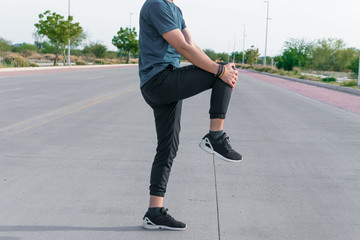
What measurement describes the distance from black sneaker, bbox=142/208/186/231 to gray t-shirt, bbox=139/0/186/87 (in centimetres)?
105

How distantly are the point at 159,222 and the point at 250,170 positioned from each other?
8.09ft

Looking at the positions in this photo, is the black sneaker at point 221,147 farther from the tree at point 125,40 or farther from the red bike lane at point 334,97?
the tree at point 125,40

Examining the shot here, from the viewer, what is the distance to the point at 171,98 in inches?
123

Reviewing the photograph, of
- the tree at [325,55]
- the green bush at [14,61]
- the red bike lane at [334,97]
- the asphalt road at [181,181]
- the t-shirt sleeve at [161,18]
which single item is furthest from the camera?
the tree at [325,55]

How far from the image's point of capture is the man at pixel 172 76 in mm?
3000

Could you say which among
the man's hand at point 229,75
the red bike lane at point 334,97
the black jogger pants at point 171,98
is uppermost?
the man's hand at point 229,75

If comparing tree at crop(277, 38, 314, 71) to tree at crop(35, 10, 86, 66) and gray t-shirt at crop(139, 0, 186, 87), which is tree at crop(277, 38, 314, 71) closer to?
tree at crop(35, 10, 86, 66)

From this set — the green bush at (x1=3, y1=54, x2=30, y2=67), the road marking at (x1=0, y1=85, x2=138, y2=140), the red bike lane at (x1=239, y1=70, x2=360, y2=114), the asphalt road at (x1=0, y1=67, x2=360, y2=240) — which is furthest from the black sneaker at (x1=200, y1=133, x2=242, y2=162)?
the green bush at (x1=3, y1=54, x2=30, y2=67)

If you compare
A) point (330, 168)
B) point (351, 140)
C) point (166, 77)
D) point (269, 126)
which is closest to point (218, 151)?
point (166, 77)

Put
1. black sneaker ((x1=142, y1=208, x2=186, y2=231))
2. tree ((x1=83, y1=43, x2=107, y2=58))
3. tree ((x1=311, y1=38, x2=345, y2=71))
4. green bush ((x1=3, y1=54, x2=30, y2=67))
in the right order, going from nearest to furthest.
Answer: black sneaker ((x1=142, y1=208, x2=186, y2=231)), green bush ((x1=3, y1=54, x2=30, y2=67)), tree ((x1=311, y1=38, x2=345, y2=71)), tree ((x1=83, y1=43, x2=107, y2=58))

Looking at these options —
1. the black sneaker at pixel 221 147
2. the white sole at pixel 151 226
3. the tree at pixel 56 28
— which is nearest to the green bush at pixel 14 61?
the tree at pixel 56 28

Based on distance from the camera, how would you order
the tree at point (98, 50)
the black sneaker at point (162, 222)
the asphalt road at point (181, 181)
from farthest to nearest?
the tree at point (98, 50) < the asphalt road at point (181, 181) < the black sneaker at point (162, 222)

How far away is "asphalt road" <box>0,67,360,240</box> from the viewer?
3582mm

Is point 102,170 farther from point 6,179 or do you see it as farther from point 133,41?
point 133,41
